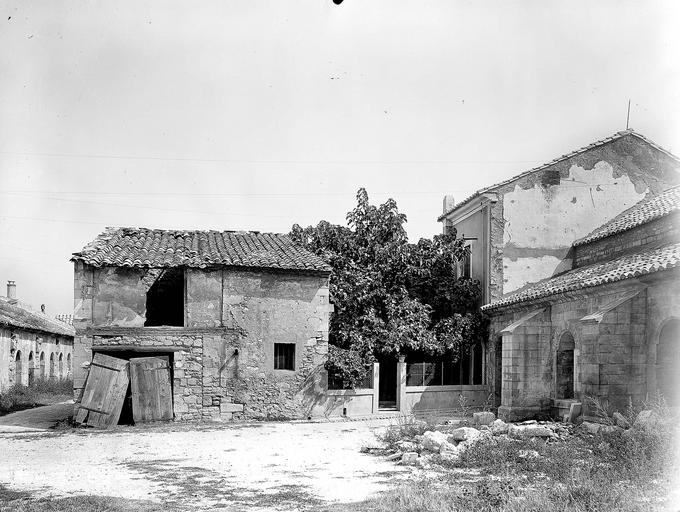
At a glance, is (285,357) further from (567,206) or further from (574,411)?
(567,206)

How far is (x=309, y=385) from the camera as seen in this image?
2117cm

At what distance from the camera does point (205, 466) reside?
12.7 m

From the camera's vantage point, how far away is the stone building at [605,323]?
15.4 metres

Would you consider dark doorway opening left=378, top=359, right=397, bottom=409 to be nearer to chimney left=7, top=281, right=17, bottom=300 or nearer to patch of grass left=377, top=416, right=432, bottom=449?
patch of grass left=377, top=416, right=432, bottom=449

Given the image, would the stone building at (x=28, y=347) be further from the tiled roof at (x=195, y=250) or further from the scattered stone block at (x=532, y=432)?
the scattered stone block at (x=532, y=432)

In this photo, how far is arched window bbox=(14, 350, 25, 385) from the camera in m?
29.8

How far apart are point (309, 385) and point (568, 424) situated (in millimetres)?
8253

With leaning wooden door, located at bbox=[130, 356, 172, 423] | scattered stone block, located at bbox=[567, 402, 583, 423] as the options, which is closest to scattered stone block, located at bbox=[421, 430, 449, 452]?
scattered stone block, located at bbox=[567, 402, 583, 423]

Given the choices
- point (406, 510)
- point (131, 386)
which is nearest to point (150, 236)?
point (131, 386)

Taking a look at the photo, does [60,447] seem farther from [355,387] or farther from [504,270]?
[504,270]

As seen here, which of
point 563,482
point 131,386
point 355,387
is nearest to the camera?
point 563,482

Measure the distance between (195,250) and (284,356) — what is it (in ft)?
13.8

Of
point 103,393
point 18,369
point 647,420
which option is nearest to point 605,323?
point 647,420

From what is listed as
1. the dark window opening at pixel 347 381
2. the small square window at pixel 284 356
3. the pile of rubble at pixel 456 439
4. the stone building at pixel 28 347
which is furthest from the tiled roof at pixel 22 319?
the pile of rubble at pixel 456 439
